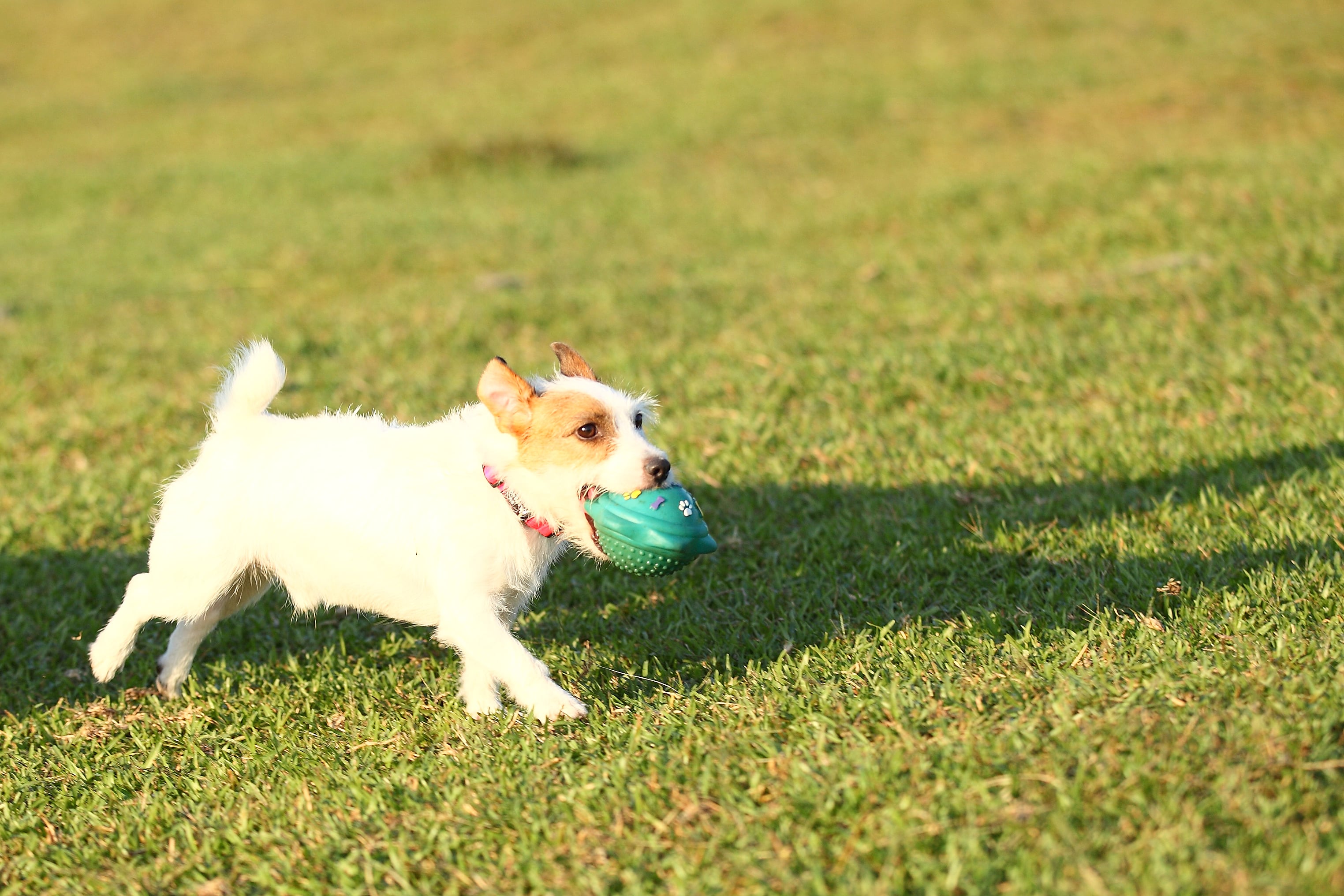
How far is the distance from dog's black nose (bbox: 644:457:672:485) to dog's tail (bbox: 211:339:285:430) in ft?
4.55

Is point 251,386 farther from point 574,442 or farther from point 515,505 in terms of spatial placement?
point 574,442

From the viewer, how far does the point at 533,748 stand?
3.66 m

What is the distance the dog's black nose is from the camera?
371 cm

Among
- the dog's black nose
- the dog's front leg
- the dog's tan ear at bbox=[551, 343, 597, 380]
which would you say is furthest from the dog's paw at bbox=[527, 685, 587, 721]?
the dog's tan ear at bbox=[551, 343, 597, 380]

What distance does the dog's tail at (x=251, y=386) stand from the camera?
4289mm

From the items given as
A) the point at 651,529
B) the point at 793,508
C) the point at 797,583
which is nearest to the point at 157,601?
the point at 651,529

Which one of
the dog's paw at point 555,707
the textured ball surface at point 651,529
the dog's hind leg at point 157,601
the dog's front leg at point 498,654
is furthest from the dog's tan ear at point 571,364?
the dog's hind leg at point 157,601

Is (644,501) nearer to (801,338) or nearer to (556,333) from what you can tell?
(801,338)

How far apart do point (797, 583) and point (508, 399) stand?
1.52 metres

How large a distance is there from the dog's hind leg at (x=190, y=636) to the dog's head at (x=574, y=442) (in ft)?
4.16

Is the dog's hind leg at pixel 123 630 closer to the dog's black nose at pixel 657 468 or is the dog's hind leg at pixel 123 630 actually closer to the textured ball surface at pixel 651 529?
the textured ball surface at pixel 651 529

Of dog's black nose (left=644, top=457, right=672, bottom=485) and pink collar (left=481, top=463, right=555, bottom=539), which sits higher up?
dog's black nose (left=644, top=457, right=672, bottom=485)

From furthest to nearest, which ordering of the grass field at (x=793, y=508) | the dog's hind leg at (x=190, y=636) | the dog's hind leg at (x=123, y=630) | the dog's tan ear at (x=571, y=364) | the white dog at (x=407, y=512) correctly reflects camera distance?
the dog's hind leg at (x=190, y=636) < the dog's hind leg at (x=123, y=630) < the dog's tan ear at (x=571, y=364) < the white dog at (x=407, y=512) < the grass field at (x=793, y=508)

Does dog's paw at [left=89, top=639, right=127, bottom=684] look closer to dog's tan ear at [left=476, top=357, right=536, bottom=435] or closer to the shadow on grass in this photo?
the shadow on grass
